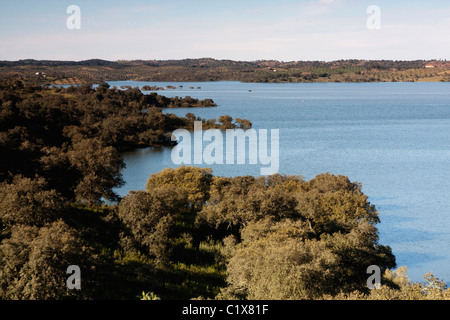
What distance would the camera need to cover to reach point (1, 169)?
37.1 metres

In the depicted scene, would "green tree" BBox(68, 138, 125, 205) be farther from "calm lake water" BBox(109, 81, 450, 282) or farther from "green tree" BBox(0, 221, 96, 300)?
"green tree" BBox(0, 221, 96, 300)

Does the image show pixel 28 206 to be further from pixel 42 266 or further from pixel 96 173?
pixel 96 173

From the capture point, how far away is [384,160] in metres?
68.8

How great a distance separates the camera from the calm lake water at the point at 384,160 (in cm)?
3931

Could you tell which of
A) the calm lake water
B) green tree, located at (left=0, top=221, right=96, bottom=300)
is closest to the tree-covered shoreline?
green tree, located at (left=0, top=221, right=96, bottom=300)

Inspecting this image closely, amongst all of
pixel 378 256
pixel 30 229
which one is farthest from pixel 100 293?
pixel 378 256

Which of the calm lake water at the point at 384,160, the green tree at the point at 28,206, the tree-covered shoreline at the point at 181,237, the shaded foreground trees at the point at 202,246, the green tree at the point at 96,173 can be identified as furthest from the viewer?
the calm lake water at the point at 384,160

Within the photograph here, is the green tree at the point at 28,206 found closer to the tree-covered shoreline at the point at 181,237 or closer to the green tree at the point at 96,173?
→ the tree-covered shoreline at the point at 181,237

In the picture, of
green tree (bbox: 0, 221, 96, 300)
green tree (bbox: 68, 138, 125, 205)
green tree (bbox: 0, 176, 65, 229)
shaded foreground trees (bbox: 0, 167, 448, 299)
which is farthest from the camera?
green tree (bbox: 68, 138, 125, 205)

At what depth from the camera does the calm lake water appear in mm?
39312

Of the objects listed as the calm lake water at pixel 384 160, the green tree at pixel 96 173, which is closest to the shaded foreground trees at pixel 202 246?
the green tree at pixel 96 173

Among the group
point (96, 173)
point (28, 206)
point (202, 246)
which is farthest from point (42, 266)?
point (96, 173)

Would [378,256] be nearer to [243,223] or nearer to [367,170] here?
[243,223]

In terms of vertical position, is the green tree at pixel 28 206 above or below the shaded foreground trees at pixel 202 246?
above
